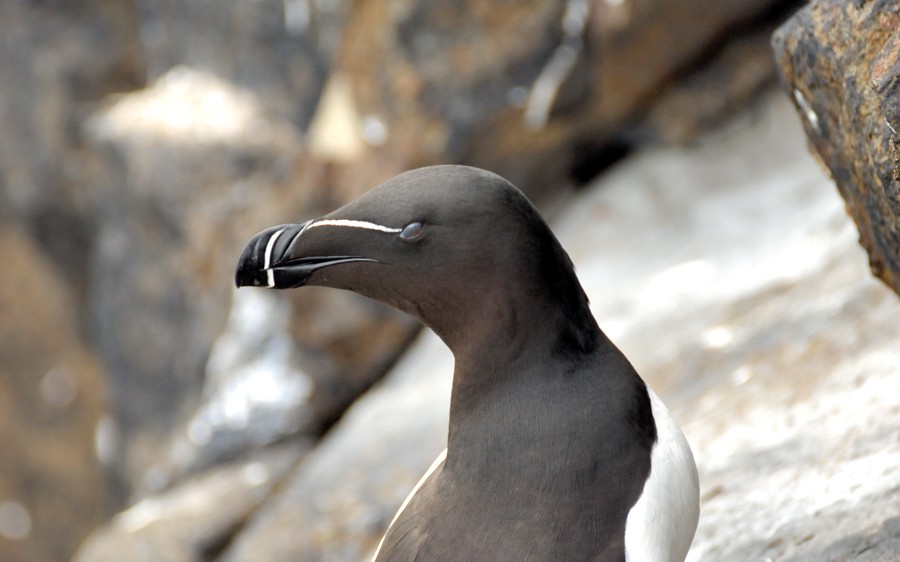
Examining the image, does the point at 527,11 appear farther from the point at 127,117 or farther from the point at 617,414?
the point at 617,414

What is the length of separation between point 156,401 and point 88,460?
2577 millimetres

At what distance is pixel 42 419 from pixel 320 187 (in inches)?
215

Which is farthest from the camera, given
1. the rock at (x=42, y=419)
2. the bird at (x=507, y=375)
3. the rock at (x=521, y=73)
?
the rock at (x=42, y=419)

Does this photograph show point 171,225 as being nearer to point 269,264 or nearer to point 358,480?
point 358,480

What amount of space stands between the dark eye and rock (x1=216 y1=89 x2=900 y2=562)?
1.06 metres

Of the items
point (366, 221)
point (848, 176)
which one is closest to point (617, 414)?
point (366, 221)

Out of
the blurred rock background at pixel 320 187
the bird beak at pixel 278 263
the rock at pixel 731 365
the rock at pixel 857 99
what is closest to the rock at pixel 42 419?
the blurred rock background at pixel 320 187

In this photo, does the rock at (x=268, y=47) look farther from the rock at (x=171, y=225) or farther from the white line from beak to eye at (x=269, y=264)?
the white line from beak to eye at (x=269, y=264)

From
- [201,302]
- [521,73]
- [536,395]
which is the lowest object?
[536,395]

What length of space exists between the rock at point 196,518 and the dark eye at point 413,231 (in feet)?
11.9

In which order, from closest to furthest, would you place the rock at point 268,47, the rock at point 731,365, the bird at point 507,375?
1. the bird at point 507,375
2. the rock at point 731,365
3. the rock at point 268,47

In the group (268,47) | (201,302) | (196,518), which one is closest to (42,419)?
(201,302)

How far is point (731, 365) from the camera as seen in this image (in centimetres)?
355

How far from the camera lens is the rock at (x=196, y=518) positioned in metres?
4.98
